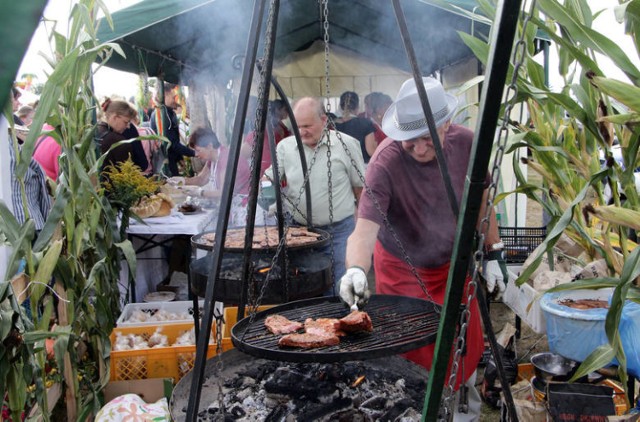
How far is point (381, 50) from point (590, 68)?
7686mm

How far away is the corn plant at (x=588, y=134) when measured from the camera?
1733 mm

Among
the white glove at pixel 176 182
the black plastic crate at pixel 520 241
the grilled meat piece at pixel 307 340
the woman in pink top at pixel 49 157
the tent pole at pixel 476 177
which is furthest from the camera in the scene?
the white glove at pixel 176 182

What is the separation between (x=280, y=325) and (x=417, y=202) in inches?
44.3

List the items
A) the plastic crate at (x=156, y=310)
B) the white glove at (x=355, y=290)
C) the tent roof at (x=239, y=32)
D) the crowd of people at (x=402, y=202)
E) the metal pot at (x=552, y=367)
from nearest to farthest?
the white glove at (x=355, y=290), the crowd of people at (x=402, y=202), the metal pot at (x=552, y=367), the plastic crate at (x=156, y=310), the tent roof at (x=239, y=32)

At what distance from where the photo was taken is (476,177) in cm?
136

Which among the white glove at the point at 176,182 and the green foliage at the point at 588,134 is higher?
the green foliage at the point at 588,134

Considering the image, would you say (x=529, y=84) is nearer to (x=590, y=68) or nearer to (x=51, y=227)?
(x=590, y=68)

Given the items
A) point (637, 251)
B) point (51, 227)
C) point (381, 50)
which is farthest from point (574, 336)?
point (381, 50)

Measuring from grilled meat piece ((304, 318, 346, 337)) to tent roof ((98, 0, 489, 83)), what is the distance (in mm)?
3652

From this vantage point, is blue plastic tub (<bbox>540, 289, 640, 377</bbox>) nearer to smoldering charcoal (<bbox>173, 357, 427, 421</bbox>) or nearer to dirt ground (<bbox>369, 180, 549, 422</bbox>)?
smoldering charcoal (<bbox>173, 357, 427, 421</bbox>)

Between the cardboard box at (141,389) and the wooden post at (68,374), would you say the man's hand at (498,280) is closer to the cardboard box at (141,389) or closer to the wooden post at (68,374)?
the cardboard box at (141,389)

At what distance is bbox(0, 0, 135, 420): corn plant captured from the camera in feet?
7.28

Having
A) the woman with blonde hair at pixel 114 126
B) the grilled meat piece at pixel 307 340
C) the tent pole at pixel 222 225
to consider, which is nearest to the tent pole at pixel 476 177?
the grilled meat piece at pixel 307 340

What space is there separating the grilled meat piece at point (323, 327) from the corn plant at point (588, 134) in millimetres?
801
